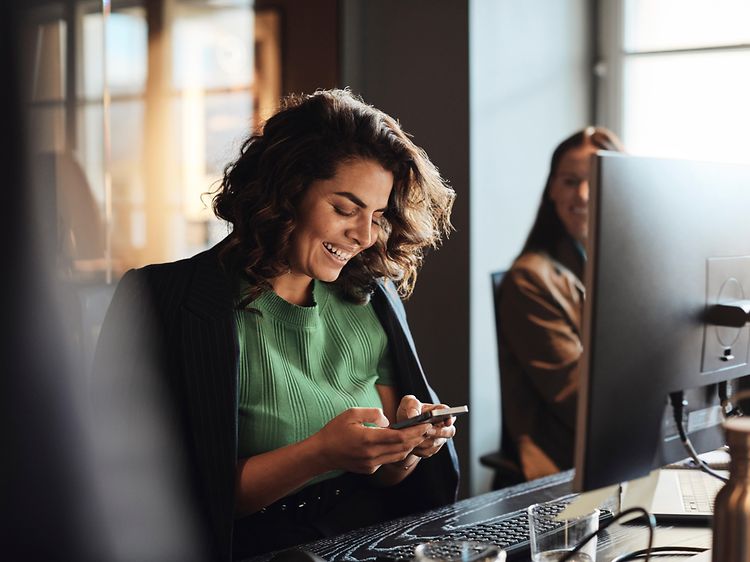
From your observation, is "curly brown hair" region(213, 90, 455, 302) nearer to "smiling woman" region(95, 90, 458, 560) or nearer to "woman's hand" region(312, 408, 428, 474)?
"smiling woman" region(95, 90, 458, 560)

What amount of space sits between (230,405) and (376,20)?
7.10 feet

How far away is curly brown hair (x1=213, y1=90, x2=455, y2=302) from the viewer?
1.67 m

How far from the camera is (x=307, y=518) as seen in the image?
1.62 m

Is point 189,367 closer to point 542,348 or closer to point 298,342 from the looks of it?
point 298,342

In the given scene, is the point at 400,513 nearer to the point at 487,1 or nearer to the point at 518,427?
the point at 518,427

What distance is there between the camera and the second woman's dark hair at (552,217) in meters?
2.81

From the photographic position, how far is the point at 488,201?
3.24 metres

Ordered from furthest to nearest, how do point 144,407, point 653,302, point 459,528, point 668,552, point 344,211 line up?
point 344,211 → point 144,407 → point 459,528 → point 668,552 → point 653,302

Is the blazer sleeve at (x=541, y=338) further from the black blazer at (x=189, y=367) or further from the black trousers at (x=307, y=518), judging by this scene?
the black blazer at (x=189, y=367)

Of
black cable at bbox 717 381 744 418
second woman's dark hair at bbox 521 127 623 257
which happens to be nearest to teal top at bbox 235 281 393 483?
black cable at bbox 717 381 744 418

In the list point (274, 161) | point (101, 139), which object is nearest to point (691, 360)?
point (274, 161)

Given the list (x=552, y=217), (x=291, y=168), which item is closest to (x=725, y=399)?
(x=291, y=168)

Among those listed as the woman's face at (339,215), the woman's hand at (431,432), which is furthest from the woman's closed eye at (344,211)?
the woman's hand at (431,432)

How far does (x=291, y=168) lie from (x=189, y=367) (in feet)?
1.38
